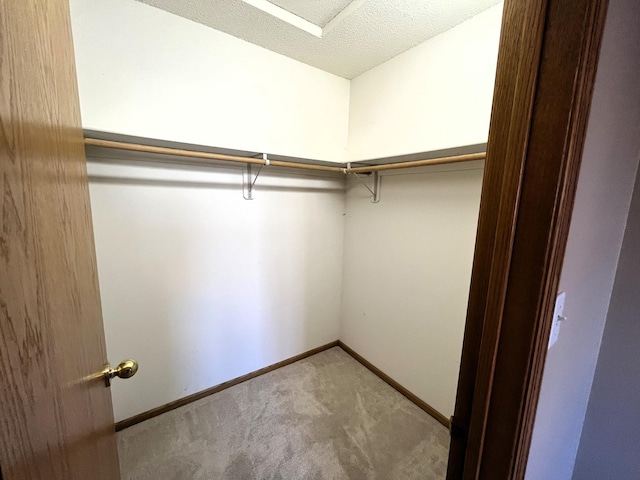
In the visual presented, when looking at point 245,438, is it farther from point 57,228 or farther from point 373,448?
point 57,228

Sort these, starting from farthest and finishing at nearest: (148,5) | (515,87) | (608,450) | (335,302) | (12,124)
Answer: (335,302) → (148,5) → (608,450) → (515,87) → (12,124)

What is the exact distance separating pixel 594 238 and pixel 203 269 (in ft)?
6.48

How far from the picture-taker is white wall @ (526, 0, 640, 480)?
1.96ft

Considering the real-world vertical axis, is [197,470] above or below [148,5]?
below

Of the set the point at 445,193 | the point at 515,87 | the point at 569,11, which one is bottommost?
the point at 445,193

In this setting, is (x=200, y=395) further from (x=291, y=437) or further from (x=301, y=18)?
(x=301, y=18)

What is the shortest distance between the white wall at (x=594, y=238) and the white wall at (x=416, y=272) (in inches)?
26.5

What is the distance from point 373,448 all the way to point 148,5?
2886 mm

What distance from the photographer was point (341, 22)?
1.54m

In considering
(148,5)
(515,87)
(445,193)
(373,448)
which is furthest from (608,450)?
(148,5)

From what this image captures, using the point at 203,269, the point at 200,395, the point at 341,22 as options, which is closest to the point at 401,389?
the point at 200,395

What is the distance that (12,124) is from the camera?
0.37 m

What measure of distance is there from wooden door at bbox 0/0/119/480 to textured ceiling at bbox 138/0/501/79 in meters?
1.12

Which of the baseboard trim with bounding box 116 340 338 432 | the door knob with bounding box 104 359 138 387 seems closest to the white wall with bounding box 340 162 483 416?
Answer: the baseboard trim with bounding box 116 340 338 432
